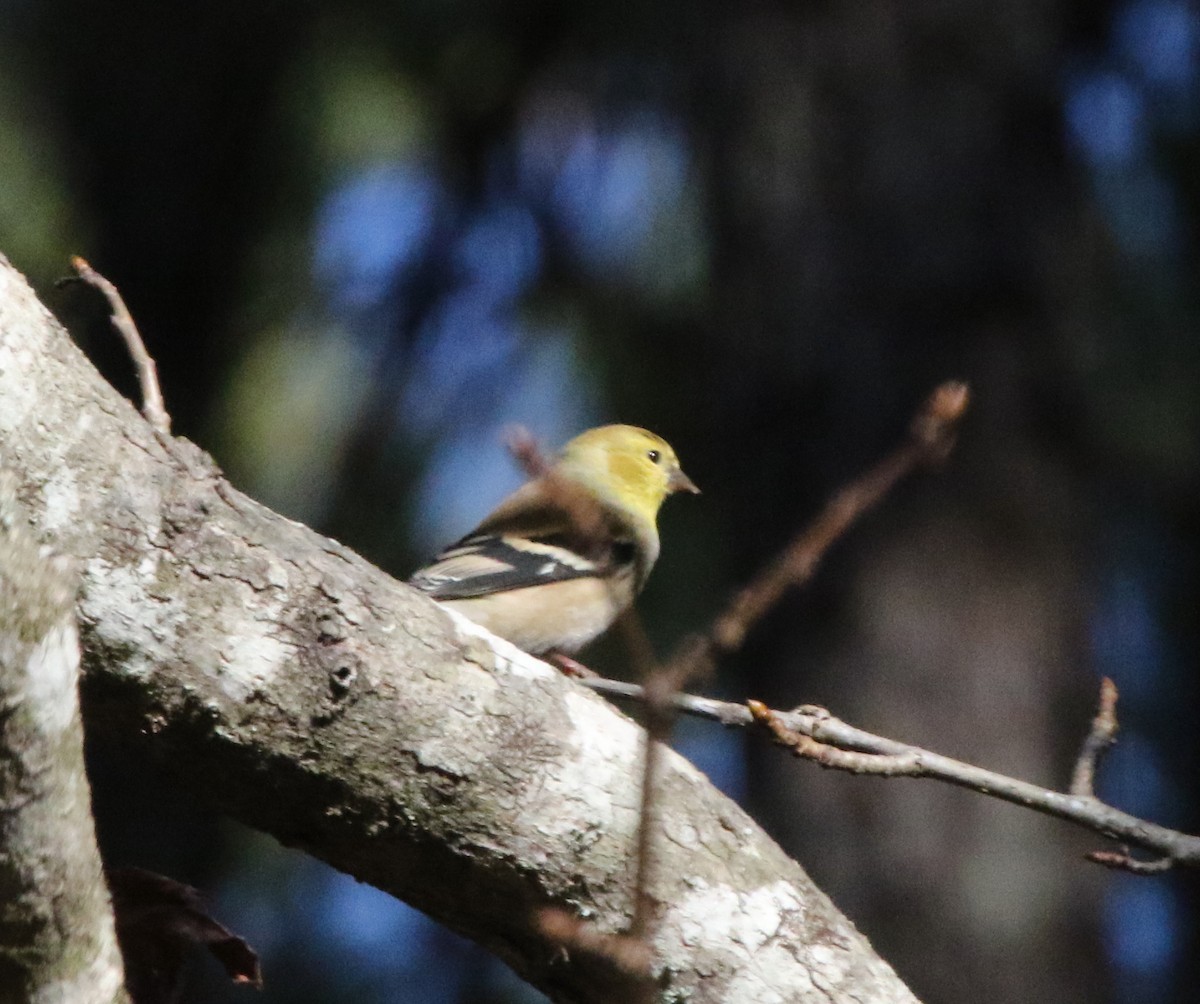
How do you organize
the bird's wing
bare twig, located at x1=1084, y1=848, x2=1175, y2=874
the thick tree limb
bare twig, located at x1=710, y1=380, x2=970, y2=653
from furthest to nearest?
1. the bird's wing
2. bare twig, located at x1=1084, y1=848, x2=1175, y2=874
3. the thick tree limb
4. bare twig, located at x1=710, y1=380, x2=970, y2=653

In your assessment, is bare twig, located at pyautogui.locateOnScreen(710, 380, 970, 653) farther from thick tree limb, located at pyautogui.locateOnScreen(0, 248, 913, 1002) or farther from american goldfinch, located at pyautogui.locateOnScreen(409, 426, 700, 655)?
american goldfinch, located at pyautogui.locateOnScreen(409, 426, 700, 655)

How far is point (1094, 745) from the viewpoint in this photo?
2.93 m

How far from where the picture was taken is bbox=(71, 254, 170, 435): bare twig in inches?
105

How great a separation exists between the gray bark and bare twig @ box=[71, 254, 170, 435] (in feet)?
2.98

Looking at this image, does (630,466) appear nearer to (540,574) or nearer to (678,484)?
(678,484)

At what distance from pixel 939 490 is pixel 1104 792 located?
201 centimetres

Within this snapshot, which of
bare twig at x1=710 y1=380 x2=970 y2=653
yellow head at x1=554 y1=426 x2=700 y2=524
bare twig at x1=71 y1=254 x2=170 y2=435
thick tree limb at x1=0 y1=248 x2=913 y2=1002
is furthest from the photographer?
yellow head at x1=554 y1=426 x2=700 y2=524

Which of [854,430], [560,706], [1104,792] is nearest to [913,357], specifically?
[854,430]

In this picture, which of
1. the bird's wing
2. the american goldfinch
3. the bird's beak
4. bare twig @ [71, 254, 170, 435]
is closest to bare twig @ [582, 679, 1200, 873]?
bare twig @ [71, 254, 170, 435]

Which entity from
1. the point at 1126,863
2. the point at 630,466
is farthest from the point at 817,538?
the point at 630,466

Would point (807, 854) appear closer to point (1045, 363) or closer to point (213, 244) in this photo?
point (1045, 363)

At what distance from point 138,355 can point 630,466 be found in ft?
10.3

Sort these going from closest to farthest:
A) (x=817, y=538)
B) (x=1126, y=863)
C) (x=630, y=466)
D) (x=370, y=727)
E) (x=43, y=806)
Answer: (x=817, y=538) → (x=43, y=806) → (x=370, y=727) → (x=1126, y=863) → (x=630, y=466)

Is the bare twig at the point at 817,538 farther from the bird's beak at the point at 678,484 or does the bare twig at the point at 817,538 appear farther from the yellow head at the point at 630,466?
the bird's beak at the point at 678,484
